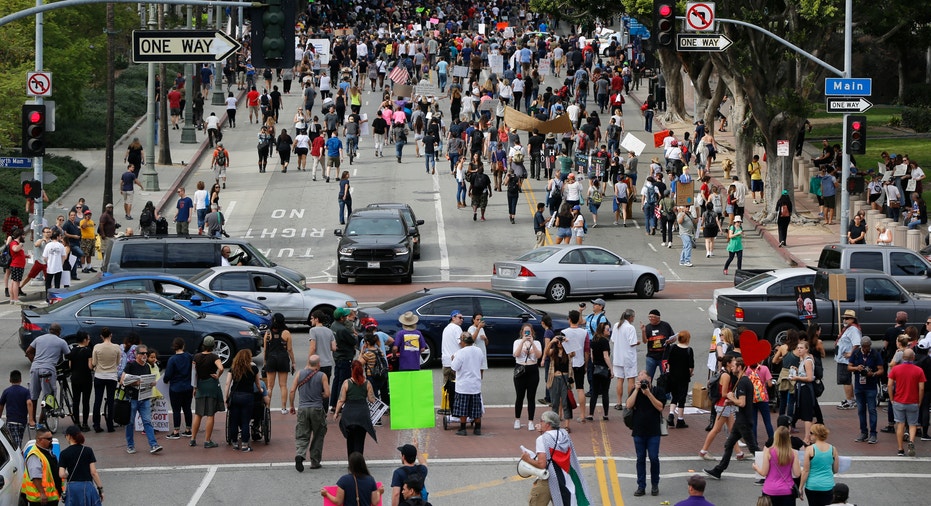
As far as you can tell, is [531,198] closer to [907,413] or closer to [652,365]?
[652,365]

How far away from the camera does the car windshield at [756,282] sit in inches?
993

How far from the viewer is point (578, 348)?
19.2 metres

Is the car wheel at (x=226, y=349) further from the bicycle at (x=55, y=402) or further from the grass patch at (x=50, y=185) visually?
the grass patch at (x=50, y=185)

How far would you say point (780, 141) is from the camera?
124 ft

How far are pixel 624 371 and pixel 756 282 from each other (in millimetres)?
6775

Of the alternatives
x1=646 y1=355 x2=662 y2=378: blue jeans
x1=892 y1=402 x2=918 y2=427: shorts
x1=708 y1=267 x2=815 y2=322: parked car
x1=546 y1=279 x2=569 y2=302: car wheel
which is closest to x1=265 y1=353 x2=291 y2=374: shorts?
x1=646 y1=355 x2=662 y2=378: blue jeans

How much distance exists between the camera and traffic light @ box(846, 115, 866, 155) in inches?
1170

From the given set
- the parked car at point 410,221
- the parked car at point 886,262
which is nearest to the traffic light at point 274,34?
the parked car at point 886,262

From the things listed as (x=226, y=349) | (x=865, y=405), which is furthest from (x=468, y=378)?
(x=226, y=349)

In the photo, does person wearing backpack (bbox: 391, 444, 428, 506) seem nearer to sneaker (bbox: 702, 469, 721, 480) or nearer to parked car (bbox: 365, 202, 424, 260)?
sneaker (bbox: 702, 469, 721, 480)

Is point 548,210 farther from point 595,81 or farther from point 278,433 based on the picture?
point 278,433

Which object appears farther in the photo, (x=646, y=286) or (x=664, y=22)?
(x=646, y=286)

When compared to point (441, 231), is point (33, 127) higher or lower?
higher

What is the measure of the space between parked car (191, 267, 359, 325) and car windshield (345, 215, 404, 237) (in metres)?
6.51
